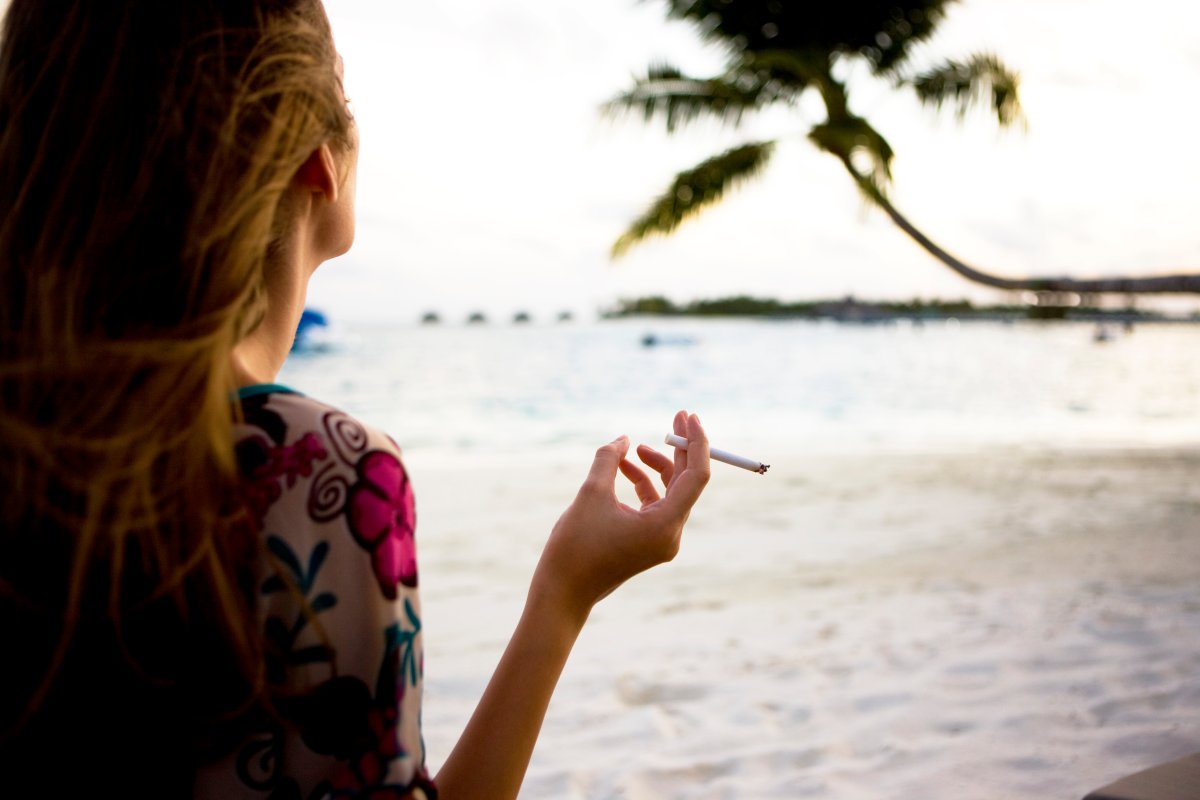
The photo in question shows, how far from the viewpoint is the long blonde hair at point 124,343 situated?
687 millimetres

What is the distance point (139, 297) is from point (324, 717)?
36 cm

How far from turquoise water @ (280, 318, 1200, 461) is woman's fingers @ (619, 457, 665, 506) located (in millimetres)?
11410

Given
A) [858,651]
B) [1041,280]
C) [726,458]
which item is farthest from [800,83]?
[726,458]

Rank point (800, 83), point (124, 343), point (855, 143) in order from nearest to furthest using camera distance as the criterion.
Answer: point (124, 343) < point (855, 143) < point (800, 83)

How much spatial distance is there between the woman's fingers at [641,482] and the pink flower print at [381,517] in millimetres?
455

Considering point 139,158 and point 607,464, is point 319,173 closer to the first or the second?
point 139,158

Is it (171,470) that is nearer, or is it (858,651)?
(171,470)

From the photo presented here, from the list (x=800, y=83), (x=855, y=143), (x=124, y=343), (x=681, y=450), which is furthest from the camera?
(x=800, y=83)

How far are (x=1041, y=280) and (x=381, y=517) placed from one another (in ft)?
22.7

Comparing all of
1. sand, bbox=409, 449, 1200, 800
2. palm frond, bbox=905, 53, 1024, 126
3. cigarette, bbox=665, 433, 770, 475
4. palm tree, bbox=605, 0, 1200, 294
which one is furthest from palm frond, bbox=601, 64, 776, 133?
cigarette, bbox=665, 433, 770, 475

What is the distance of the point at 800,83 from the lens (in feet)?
32.2

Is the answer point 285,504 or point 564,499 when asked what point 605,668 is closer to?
point 285,504

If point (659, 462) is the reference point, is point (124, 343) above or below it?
above

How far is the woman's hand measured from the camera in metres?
1.02
